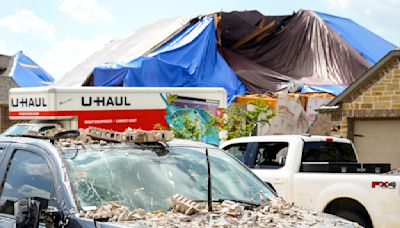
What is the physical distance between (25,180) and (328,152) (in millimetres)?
6310

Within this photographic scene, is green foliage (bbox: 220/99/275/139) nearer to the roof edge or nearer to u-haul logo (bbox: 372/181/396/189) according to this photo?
the roof edge

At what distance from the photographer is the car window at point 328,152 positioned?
32.4 ft

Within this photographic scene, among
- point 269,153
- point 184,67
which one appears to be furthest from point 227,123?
point 184,67

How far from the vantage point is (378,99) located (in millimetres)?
16078

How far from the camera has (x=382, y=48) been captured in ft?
93.6

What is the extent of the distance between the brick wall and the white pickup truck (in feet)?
19.8

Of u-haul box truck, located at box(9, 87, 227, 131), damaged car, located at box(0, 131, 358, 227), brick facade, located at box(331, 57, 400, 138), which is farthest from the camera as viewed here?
brick facade, located at box(331, 57, 400, 138)

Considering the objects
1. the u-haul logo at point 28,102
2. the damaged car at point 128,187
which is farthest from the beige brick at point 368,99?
the damaged car at point 128,187

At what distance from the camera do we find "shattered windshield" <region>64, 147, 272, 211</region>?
445cm

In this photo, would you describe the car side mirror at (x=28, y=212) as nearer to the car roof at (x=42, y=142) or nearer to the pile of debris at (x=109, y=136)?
the car roof at (x=42, y=142)

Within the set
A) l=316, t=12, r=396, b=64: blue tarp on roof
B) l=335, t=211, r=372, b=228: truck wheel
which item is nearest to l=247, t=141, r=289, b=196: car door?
l=335, t=211, r=372, b=228: truck wheel

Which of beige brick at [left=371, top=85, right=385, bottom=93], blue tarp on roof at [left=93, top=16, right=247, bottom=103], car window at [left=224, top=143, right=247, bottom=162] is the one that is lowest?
car window at [left=224, top=143, right=247, bottom=162]

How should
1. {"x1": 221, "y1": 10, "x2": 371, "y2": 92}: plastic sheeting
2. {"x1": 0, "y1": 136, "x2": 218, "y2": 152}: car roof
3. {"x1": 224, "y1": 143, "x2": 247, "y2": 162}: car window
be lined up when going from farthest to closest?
{"x1": 221, "y1": 10, "x2": 371, "y2": 92}: plastic sheeting → {"x1": 224, "y1": 143, "x2": 247, "y2": 162}: car window → {"x1": 0, "y1": 136, "x2": 218, "y2": 152}: car roof

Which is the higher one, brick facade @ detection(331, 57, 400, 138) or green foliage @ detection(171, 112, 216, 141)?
brick facade @ detection(331, 57, 400, 138)
